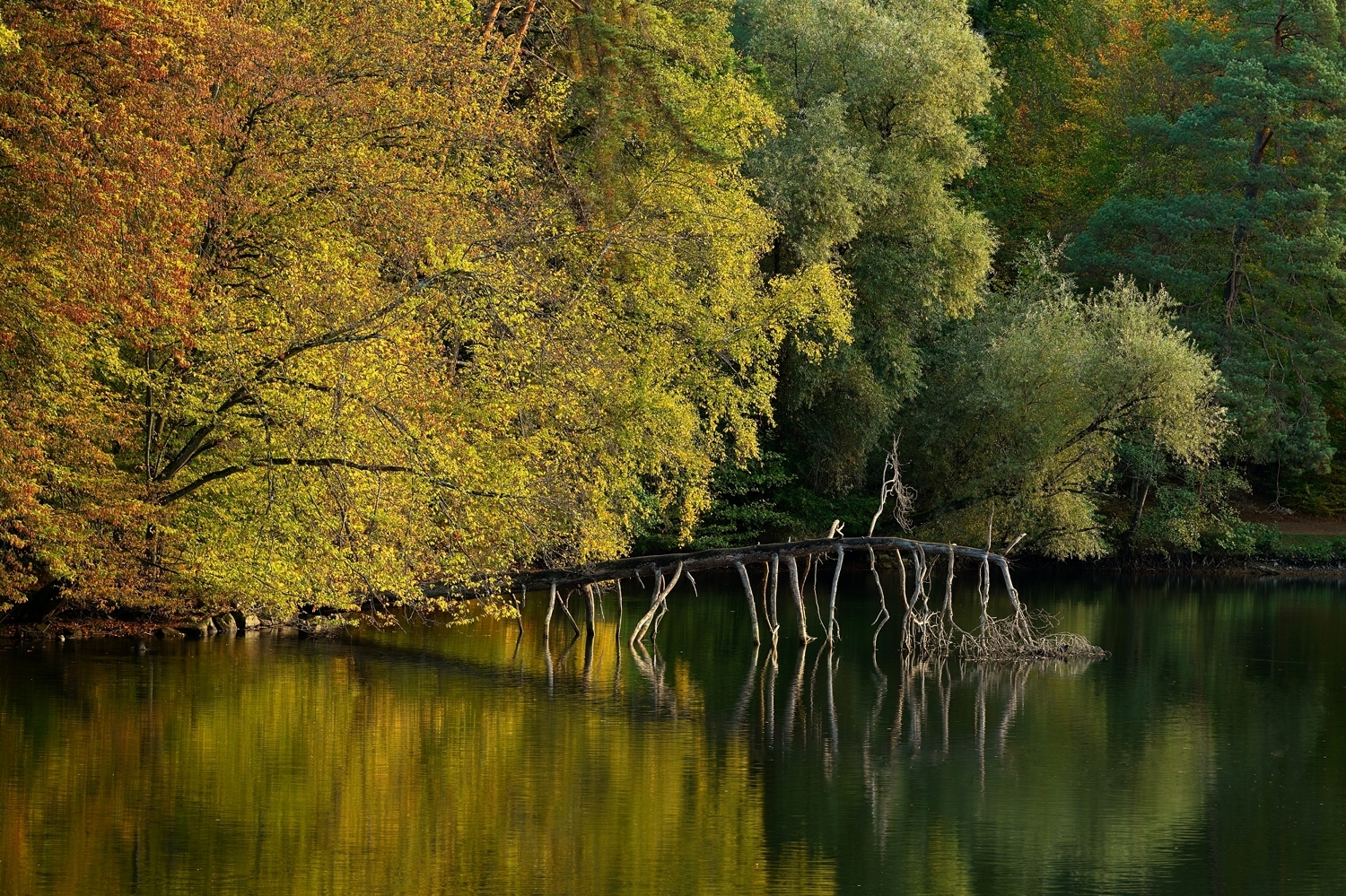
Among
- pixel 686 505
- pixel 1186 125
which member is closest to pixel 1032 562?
pixel 1186 125

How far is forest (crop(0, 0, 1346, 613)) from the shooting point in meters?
22.1

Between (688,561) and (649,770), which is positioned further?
(688,561)

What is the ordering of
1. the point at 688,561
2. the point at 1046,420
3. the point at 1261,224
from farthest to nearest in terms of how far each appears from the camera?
the point at 1261,224 < the point at 1046,420 < the point at 688,561

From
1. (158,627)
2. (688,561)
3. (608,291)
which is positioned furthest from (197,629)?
(608,291)

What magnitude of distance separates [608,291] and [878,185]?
9.57m

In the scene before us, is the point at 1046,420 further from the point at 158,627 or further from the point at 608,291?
the point at 158,627

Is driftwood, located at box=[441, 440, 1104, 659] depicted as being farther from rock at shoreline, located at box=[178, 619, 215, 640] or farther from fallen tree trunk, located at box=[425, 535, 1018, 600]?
rock at shoreline, located at box=[178, 619, 215, 640]

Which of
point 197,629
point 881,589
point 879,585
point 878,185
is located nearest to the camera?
point 197,629

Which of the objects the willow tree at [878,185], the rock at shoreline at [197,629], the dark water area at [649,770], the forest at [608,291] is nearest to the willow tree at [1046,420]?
the forest at [608,291]

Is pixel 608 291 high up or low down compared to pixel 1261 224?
down

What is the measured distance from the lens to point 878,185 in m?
39.2

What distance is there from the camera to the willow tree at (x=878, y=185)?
39781 mm

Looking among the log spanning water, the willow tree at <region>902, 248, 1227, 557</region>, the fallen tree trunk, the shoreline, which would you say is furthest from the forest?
the log spanning water

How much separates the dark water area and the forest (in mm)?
2058
